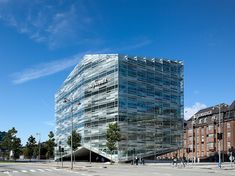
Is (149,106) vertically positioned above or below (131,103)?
below

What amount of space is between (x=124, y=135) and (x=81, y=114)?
21.8m

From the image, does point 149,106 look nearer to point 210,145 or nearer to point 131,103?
point 131,103

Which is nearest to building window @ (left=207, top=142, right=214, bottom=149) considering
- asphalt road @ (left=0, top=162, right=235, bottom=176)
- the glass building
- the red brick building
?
the red brick building

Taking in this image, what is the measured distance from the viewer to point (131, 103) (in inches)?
4323

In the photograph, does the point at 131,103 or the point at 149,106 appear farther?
the point at 149,106

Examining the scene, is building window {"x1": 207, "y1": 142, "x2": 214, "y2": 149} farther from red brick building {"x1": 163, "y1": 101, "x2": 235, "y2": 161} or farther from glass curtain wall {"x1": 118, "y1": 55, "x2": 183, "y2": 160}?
glass curtain wall {"x1": 118, "y1": 55, "x2": 183, "y2": 160}

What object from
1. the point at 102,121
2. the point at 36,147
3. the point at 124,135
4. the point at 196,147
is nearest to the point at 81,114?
the point at 102,121

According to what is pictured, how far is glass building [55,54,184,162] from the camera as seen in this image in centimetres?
10894

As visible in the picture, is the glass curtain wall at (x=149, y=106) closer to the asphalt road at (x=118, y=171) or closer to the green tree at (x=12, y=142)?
the green tree at (x=12, y=142)

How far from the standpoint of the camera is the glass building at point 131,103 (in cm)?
10894

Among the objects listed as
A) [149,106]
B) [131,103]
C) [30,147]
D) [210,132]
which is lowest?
[30,147]

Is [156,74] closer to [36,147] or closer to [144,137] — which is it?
[144,137]

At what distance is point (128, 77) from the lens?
110 meters

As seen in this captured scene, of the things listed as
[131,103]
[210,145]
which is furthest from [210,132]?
[131,103]
